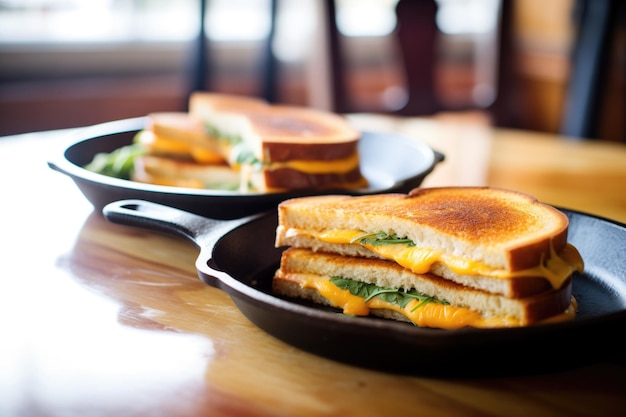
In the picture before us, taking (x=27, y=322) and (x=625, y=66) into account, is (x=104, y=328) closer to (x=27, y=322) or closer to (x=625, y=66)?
(x=27, y=322)

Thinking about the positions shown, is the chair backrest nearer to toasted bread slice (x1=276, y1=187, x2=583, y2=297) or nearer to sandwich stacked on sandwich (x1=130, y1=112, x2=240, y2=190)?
sandwich stacked on sandwich (x1=130, y1=112, x2=240, y2=190)

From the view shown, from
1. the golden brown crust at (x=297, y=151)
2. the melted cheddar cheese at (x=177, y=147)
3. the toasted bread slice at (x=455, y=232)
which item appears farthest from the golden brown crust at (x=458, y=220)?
the melted cheddar cheese at (x=177, y=147)

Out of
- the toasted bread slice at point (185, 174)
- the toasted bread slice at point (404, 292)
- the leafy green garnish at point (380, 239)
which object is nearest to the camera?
the toasted bread slice at point (404, 292)

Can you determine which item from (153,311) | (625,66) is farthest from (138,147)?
(625,66)

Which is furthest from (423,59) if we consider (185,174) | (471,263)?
(471,263)

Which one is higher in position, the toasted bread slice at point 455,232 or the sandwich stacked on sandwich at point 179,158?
the toasted bread slice at point 455,232

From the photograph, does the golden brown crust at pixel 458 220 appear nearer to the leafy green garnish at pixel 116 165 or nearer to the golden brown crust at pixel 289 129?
the golden brown crust at pixel 289 129
